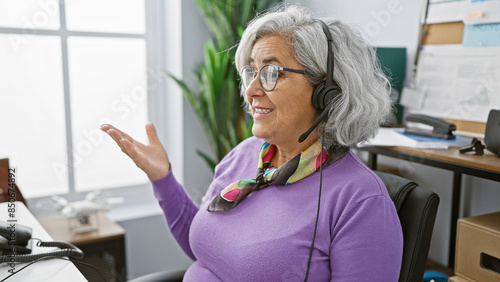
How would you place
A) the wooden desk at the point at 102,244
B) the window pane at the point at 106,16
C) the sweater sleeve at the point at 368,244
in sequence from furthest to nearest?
the window pane at the point at 106,16
the wooden desk at the point at 102,244
the sweater sleeve at the point at 368,244

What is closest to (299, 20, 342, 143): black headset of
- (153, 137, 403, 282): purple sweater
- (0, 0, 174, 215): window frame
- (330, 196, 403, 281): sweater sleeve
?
(153, 137, 403, 282): purple sweater

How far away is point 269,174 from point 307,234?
22 cm

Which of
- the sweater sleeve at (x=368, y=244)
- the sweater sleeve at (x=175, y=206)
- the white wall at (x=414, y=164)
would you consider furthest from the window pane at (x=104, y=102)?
the sweater sleeve at (x=368, y=244)

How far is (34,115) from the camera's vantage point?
2.55 m

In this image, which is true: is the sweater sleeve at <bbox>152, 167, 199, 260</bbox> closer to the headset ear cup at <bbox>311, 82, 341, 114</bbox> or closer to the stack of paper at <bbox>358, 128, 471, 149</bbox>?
the headset ear cup at <bbox>311, 82, 341, 114</bbox>

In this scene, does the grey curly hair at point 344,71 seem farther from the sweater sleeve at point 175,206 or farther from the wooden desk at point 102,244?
the wooden desk at point 102,244

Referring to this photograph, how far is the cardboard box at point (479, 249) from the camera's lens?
3.92ft

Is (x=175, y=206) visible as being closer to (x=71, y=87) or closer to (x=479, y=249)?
(x=479, y=249)

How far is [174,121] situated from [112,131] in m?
1.69

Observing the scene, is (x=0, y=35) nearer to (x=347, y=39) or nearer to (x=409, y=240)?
(x=347, y=39)

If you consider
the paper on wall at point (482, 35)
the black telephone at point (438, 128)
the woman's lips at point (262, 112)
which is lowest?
the black telephone at point (438, 128)

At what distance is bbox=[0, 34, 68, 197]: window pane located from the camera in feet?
8.10

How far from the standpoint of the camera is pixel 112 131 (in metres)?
1.18

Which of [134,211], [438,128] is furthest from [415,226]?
[134,211]
